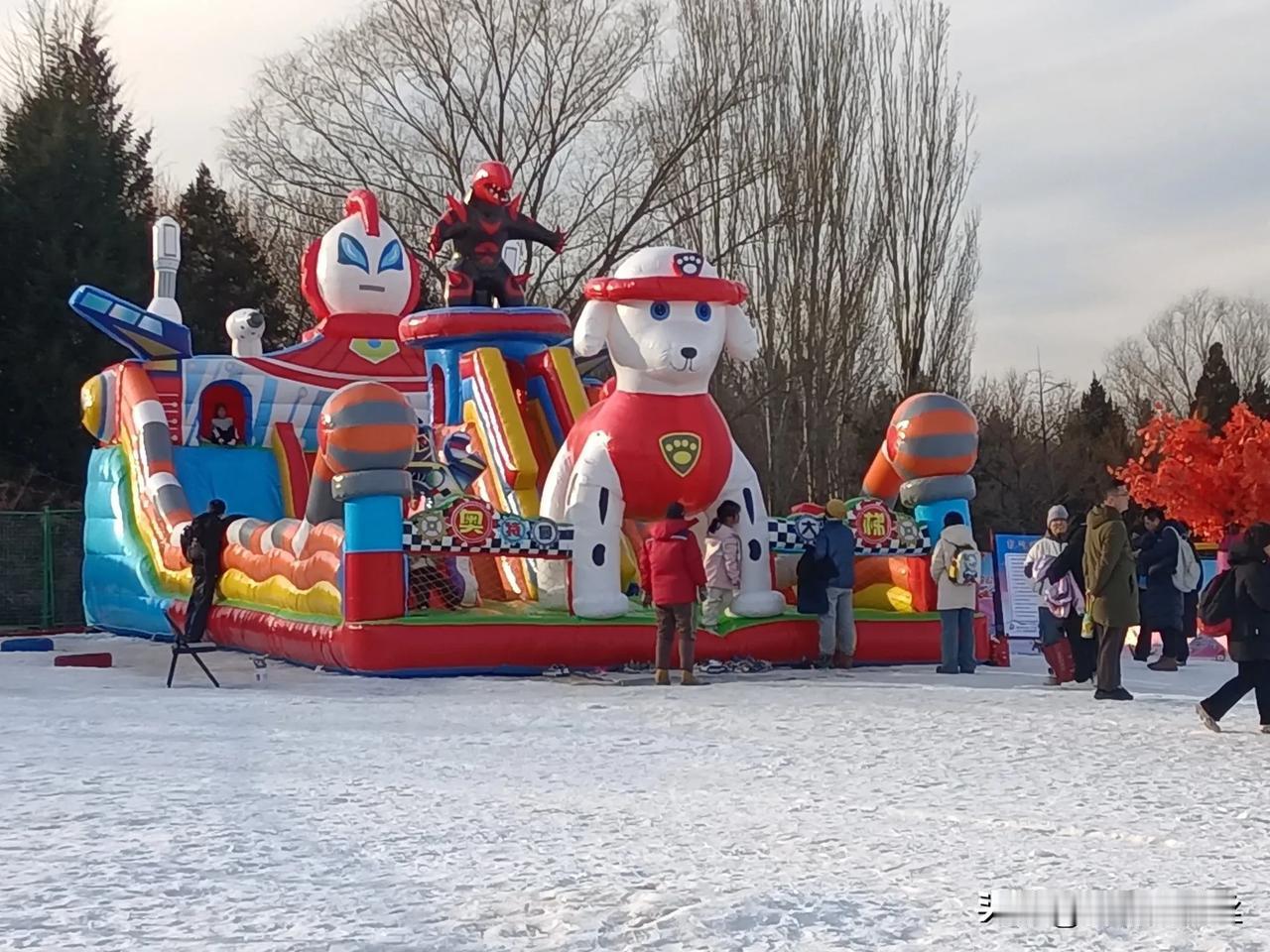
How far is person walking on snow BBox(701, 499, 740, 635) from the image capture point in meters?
12.9

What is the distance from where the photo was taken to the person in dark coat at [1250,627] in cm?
866

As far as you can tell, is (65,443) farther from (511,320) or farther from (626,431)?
(626,431)

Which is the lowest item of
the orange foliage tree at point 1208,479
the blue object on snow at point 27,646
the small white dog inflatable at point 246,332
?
the blue object on snow at point 27,646

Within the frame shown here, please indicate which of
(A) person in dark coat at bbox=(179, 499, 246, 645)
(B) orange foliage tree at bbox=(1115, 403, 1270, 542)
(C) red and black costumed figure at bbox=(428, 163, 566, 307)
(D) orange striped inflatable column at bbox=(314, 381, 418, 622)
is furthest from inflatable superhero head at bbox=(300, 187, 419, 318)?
(B) orange foliage tree at bbox=(1115, 403, 1270, 542)

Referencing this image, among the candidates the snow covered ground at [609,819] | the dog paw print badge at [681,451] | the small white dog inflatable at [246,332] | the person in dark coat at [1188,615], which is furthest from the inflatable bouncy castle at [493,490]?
the person in dark coat at [1188,615]

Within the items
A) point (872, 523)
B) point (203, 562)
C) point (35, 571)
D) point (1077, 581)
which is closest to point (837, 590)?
point (872, 523)

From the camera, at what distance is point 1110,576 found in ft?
34.0

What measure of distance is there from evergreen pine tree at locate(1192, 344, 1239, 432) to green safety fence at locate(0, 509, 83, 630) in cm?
3230

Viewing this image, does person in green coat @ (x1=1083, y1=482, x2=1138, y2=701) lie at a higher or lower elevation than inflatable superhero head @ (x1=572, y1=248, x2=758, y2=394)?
lower

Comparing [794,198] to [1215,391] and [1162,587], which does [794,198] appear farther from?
[1215,391]

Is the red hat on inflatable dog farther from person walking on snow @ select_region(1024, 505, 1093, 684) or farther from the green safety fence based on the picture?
the green safety fence

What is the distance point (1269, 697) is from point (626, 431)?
5.72 m

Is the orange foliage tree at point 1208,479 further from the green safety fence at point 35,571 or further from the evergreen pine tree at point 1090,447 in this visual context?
the green safety fence at point 35,571

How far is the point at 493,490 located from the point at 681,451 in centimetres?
279
